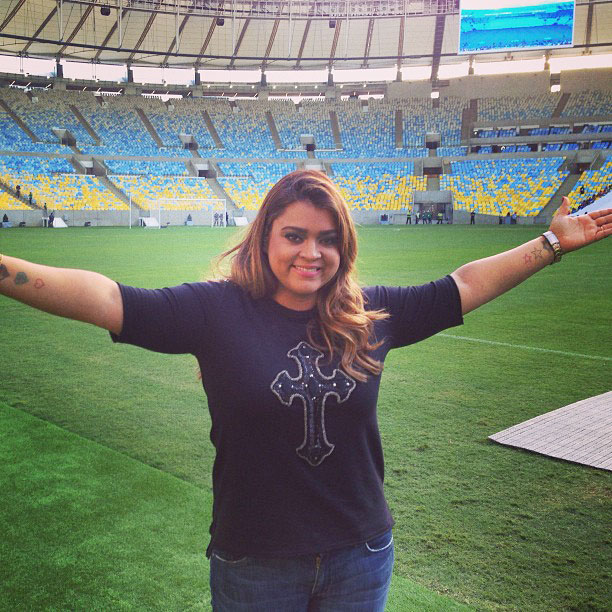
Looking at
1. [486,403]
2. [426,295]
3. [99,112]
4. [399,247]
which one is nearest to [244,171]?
[99,112]

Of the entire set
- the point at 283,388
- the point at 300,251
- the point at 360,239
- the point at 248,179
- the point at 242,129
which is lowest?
the point at 360,239

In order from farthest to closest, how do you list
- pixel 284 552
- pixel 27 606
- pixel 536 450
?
pixel 536 450, pixel 27 606, pixel 284 552

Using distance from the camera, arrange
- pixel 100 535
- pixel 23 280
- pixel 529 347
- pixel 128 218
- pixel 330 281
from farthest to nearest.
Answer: pixel 128 218 < pixel 529 347 < pixel 100 535 < pixel 330 281 < pixel 23 280

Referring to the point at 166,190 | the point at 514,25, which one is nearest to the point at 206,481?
the point at 514,25

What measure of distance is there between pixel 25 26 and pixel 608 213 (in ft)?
195

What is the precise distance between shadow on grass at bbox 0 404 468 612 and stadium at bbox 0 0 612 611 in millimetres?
17

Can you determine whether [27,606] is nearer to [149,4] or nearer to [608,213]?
[608,213]

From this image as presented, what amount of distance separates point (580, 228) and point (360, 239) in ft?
94.4

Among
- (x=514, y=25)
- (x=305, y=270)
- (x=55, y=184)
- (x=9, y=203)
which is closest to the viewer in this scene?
(x=305, y=270)

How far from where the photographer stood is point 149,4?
53.0m

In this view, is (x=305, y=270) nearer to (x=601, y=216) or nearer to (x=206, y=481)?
(x=601, y=216)

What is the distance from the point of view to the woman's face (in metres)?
2.07

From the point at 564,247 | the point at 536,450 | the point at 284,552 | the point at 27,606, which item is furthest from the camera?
the point at 536,450

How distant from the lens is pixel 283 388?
1.92 m
